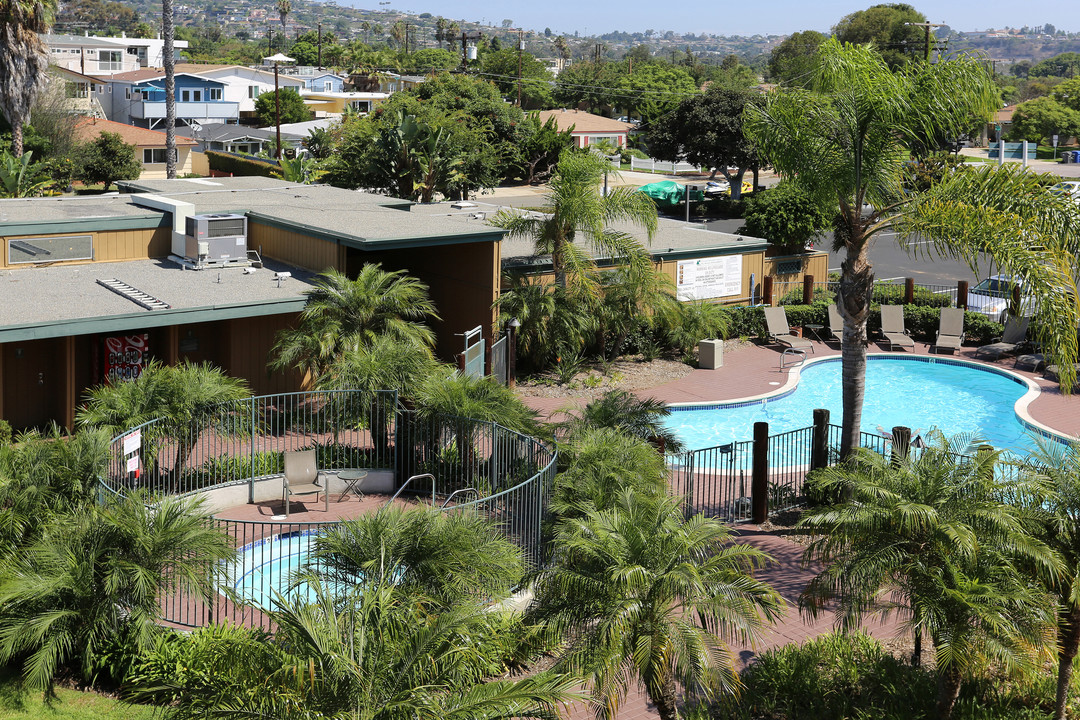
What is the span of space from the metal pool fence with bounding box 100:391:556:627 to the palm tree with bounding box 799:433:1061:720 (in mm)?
4147

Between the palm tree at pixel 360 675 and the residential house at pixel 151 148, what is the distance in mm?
55033

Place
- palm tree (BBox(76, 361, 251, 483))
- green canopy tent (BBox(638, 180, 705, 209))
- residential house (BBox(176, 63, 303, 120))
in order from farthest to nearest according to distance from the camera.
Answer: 1. residential house (BBox(176, 63, 303, 120))
2. green canopy tent (BBox(638, 180, 705, 209))
3. palm tree (BBox(76, 361, 251, 483))

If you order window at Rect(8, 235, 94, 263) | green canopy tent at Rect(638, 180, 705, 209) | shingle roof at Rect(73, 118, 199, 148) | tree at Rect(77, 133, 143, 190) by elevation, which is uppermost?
shingle roof at Rect(73, 118, 199, 148)

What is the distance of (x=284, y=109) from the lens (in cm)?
8238

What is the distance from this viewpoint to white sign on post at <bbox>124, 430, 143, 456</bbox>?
1355 centimetres

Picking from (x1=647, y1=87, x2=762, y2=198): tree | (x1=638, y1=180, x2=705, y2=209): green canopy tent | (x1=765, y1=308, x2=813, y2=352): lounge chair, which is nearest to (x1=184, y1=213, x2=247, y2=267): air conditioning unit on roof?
(x1=765, y1=308, x2=813, y2=352): lounge chair

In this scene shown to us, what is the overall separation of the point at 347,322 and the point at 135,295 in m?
3.80

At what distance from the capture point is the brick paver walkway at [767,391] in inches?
454

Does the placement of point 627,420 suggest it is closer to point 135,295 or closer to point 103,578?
point 103,578

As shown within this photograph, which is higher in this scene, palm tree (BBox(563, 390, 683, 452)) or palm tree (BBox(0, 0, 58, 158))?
palm tree (BBox(0, 0, 58, 158))

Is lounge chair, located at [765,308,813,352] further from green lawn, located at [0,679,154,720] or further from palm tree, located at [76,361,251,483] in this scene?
green lawn, located at [0,679,154,720]

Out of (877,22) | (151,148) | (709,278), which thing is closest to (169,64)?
(709,278)

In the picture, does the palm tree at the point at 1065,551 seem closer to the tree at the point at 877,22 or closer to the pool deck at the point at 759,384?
the pool deck at the point at 759,384

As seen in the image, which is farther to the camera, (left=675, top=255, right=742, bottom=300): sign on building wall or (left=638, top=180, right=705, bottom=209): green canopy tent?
(left=638, top=180, right=705, bottom=209): green canopy tent
